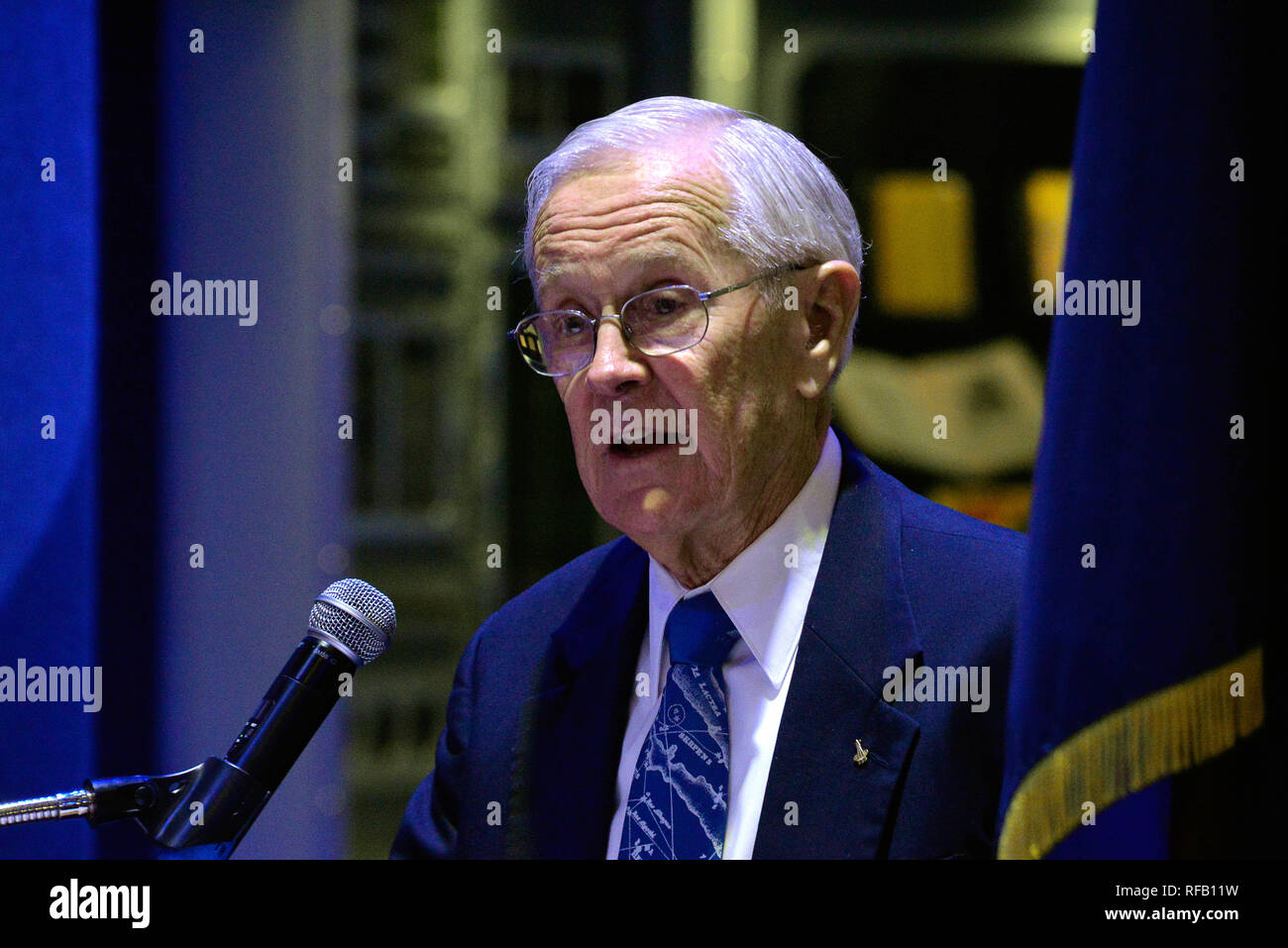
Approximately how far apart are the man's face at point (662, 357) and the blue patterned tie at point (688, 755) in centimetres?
15

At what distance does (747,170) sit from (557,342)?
372 mm

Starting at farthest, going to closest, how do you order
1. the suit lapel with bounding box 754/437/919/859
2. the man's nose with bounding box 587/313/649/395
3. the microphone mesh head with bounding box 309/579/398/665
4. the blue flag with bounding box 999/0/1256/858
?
the man's nose with bounding box 587/313/649/395 → the suit lapel with bounding box 754/437/919/859 → the microphone mesh head with bounding box 309/579/398/665 → the blue flag with bounding box 999/0/1256/858

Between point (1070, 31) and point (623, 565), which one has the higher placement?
point (1070, 31)

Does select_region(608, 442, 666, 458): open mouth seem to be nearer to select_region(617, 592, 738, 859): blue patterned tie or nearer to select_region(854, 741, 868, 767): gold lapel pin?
select_region(617, 592, 738, 859): blue patterned tie

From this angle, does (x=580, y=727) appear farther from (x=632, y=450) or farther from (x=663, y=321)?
(x=663, y=321)

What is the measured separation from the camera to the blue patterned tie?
5.08ft

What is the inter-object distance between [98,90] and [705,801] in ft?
6.12

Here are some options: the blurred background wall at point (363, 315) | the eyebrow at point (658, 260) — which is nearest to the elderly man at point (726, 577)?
the eyebrow at point (658, 260)

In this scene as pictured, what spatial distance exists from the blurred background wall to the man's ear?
108 cm

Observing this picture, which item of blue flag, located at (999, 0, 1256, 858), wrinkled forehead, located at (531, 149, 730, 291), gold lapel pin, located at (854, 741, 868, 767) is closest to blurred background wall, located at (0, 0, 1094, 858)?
wrinkled forehead, located at (531, 149, 730, 291)

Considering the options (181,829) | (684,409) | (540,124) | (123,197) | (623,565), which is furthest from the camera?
(540,124)
